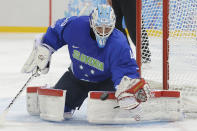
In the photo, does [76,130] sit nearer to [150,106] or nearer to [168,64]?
[150,106]

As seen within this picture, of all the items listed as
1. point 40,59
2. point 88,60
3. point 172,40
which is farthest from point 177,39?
point 40,59

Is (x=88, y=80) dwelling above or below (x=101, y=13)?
below

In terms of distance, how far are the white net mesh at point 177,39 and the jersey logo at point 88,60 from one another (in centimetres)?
57

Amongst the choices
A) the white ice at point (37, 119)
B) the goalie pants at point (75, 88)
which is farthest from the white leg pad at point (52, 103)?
the goalie pants at point (75, 88)

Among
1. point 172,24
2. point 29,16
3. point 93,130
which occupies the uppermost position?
point 29,16

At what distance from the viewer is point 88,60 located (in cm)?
221

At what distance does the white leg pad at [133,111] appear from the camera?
2127mm

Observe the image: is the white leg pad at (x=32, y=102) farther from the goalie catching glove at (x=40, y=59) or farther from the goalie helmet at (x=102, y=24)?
the goalie helmet at (x=102, y=24)

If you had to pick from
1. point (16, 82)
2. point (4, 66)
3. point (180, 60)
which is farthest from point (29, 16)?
point (180, 60)

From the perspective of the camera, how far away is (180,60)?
2875 mm

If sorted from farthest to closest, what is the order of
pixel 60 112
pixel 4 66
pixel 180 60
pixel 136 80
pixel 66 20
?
1. pixel 4 66
2. pixel 180 60
3. pixel 66 20
4. pixel 60 112
5. pixel 136 80

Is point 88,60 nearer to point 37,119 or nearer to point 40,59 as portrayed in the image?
point 40,59

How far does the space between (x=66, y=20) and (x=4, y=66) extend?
2163mm

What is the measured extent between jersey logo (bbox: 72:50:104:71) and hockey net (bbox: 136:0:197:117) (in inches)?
→ 20.0
